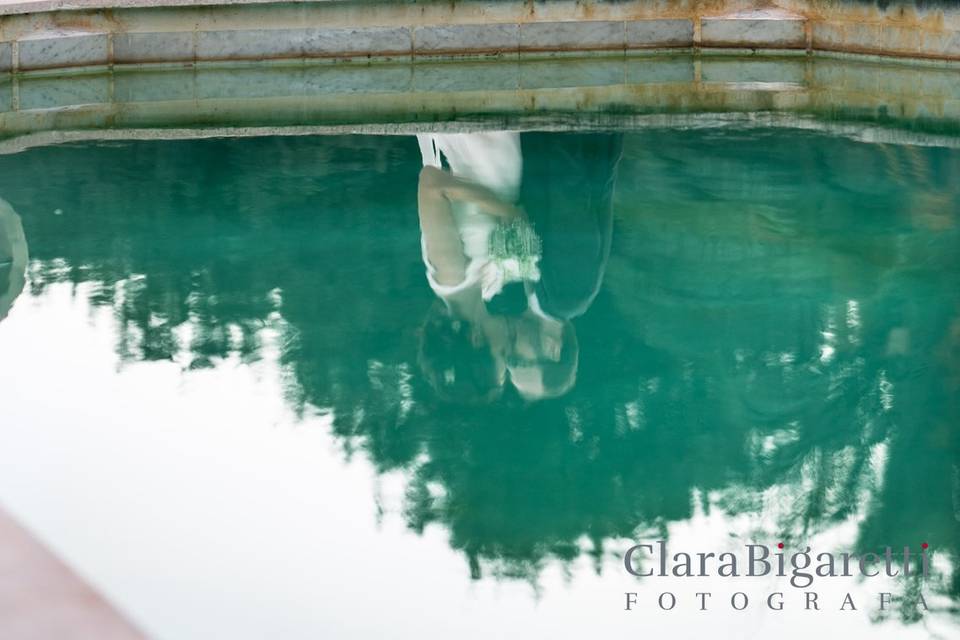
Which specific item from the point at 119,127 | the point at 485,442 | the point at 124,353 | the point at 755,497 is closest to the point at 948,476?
the point at 755,497

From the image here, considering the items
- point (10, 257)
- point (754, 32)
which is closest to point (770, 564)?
point (10, 257)

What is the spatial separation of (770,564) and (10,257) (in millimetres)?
4169

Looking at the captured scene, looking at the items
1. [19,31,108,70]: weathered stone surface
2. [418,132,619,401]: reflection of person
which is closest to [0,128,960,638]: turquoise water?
[418,132,619,401]: reflection of person

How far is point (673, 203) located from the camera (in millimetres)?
7402

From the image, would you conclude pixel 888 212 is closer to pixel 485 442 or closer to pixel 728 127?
pixel 728 127

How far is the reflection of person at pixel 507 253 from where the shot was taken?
541 cm

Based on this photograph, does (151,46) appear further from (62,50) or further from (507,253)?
(507,253)

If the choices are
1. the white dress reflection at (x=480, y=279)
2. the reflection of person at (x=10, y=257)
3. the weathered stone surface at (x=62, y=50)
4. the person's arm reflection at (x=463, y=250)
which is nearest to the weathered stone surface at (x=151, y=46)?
the weathered stone surface at (x=62, y=50)

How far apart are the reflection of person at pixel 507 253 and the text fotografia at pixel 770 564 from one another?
4.21 ft

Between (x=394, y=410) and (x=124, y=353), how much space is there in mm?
1199

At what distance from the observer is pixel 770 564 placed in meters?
3.83

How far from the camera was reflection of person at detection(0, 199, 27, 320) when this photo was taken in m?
6.40

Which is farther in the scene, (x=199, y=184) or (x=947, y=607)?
(x=199, y=184)

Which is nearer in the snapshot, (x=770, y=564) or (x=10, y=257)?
(x=770, y=564)
